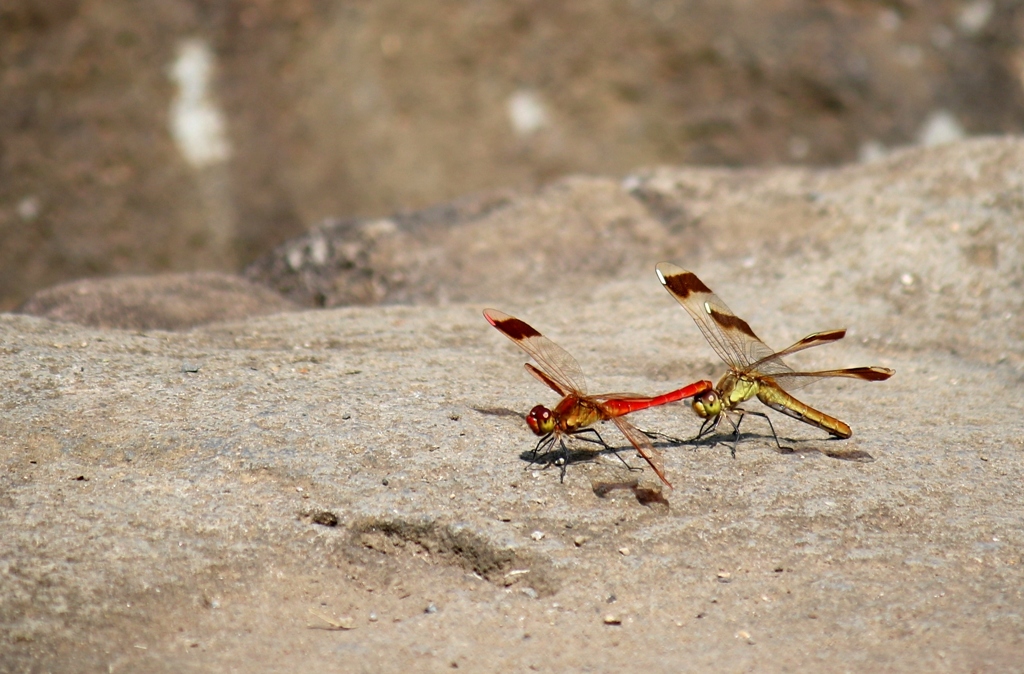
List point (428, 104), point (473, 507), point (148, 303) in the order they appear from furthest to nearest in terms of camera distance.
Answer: point (428, 104) < point (148, 303) < point (473, 507)

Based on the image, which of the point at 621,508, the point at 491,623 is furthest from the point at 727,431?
Answer: the point at 491,623

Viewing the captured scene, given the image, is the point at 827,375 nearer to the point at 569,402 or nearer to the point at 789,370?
the point at 789,370

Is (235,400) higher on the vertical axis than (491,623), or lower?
higher

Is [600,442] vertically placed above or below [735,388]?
below

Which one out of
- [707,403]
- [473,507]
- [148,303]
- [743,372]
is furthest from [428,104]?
[473,507]

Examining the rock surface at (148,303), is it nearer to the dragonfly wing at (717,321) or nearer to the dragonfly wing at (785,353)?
the dragonfly wing at (717,321)

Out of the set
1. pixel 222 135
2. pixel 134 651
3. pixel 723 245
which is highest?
pixel 222 135

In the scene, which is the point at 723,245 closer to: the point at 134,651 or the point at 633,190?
the point at 633,190
